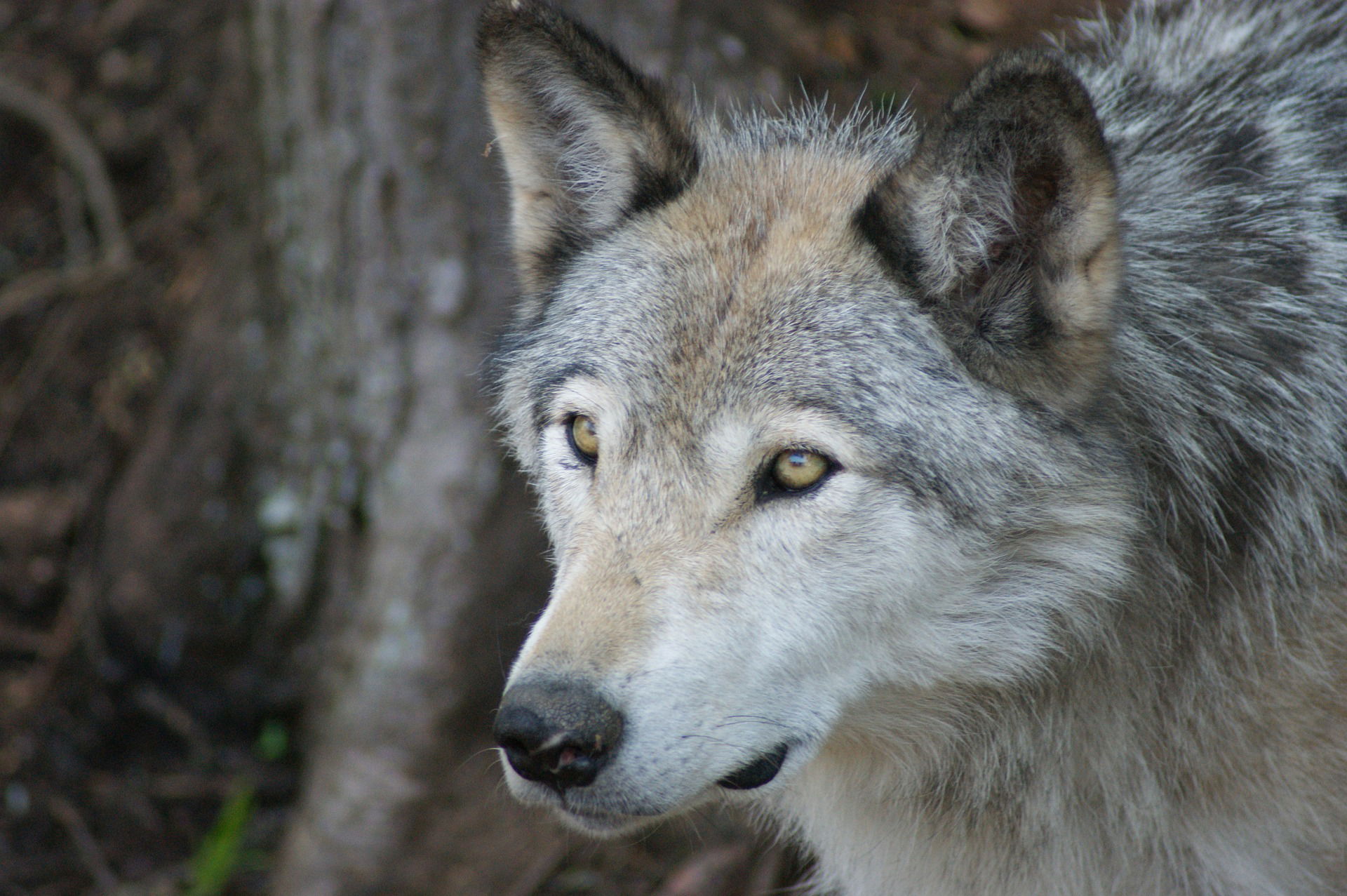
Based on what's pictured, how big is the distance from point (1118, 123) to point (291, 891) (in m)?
4.53

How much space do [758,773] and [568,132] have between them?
178 centimetres

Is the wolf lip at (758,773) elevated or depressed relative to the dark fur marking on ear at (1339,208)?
depressed

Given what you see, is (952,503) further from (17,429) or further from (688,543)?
(17,429)

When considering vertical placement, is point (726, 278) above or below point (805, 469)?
above

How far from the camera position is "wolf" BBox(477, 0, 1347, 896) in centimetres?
256

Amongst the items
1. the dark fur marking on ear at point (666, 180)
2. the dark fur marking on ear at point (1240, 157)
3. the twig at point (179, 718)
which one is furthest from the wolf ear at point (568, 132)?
the twig at point (179, 718)

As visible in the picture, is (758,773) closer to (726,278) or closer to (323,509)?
(726,278)

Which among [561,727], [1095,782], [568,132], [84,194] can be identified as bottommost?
[1095,782]

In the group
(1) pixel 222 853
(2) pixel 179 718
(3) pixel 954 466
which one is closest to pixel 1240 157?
(3) pixel 954 466

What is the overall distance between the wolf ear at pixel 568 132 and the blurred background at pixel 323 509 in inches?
35.1

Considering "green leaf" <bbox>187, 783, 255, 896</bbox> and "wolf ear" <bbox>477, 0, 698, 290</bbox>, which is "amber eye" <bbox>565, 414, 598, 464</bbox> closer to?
"wolf ear" <bbox>477, 0, 698, 290</bbox>

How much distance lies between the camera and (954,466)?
2.70 meters

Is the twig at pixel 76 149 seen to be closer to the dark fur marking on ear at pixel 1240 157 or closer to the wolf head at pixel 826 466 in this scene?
the wolf head at pixel 826 466

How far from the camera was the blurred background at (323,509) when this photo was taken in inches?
181
